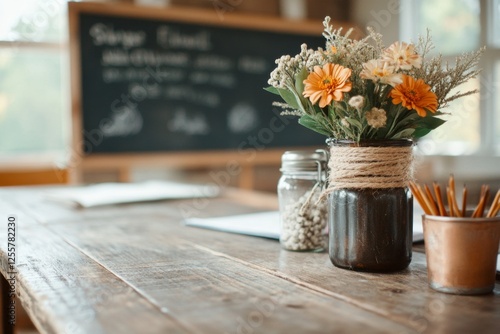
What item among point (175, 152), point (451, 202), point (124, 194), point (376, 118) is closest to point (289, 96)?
point (376, 118)

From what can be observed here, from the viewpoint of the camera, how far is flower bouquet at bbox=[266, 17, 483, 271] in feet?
2.61

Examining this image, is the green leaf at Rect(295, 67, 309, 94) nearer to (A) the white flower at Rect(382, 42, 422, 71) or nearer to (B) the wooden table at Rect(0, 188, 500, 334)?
(A) the white flower at Rect(382, 42, 422, 71)

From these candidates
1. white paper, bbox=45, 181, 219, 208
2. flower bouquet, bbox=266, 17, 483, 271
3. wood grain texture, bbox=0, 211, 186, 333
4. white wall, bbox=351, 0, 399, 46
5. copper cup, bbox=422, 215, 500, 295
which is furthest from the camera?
white wall, bbox=351, 0, 399, 46

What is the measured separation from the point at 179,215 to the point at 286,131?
281cm

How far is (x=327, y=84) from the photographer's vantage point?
80 cm

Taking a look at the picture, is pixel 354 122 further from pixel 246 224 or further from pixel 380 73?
pixel 246 224

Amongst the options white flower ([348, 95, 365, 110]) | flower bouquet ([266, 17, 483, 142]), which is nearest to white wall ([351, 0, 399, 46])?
flower bouquet ([266, 17, 483, 142])

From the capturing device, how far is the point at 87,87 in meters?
3.40

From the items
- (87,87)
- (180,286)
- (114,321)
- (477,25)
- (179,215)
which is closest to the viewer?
(114,321)

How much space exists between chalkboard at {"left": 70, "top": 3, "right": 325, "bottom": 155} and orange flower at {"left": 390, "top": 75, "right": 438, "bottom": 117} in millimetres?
2845

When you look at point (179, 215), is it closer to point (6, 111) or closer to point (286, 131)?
point (6, 111)

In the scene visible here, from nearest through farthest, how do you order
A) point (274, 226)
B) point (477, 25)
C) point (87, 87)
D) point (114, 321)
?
point (114, 321) → point (274, 226) → point (87, 87) → point (477, 25)

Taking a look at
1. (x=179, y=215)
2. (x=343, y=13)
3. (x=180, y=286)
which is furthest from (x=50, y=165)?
(x=180, y=286)

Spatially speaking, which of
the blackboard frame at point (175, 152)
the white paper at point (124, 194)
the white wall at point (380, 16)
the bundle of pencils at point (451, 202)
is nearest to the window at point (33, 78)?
the blackboard frame at point (175, 152)
